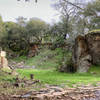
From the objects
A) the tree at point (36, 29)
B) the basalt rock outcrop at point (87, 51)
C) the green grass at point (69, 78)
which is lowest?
the green grass at point (69, 78)

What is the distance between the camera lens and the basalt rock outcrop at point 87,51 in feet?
36.4

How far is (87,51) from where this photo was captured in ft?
38.3

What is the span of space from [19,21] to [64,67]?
71.9ft

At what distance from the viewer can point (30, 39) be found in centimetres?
3175

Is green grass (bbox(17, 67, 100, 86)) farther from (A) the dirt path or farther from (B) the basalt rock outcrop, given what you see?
(A) the dirt path

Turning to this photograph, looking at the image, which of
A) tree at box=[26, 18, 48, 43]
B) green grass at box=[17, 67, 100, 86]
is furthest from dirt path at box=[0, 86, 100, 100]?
tree at box=[26, 18, 48, 43]

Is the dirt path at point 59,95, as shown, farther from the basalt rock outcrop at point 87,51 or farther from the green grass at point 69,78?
the basalt rock outcrop at point 87,51

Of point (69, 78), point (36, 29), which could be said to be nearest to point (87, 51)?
point (69, 78)

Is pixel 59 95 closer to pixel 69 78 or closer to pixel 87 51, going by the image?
pixel 69 78

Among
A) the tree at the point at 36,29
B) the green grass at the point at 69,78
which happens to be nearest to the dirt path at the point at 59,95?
the green grass at the point at 69,78

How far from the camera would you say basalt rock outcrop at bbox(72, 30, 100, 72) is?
11086 millimetres

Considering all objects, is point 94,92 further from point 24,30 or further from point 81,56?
point 24,30

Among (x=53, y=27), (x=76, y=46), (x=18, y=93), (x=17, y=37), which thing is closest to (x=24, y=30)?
(x=17, y=37)

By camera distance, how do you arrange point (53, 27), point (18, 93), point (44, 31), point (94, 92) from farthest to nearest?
point (44, 31) → point (53, 27) → point (94, 92) → point (18, 93)
